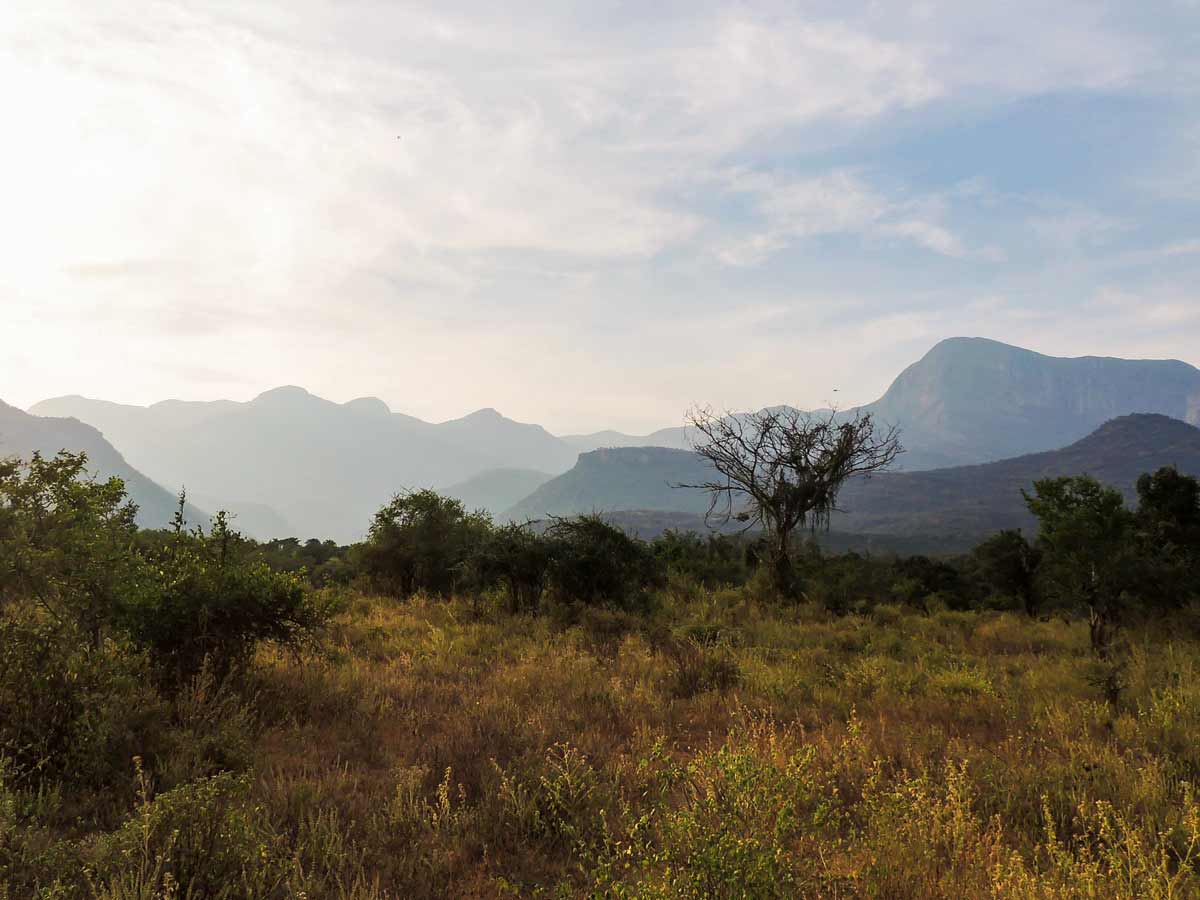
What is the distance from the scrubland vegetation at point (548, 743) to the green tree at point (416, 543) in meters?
6.83

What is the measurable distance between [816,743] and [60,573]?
8.56 m

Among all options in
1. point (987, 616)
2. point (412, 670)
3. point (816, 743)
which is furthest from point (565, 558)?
point (987, 616)

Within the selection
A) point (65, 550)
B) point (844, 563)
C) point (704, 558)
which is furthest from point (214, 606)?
point (844, 563)

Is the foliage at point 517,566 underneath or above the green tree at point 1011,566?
above

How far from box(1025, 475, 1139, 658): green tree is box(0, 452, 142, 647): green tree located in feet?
48.2

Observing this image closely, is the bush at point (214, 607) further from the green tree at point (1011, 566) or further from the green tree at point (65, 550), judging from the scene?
the green tree at point (1011, 566)

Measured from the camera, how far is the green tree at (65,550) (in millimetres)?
6602

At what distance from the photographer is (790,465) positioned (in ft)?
64.8

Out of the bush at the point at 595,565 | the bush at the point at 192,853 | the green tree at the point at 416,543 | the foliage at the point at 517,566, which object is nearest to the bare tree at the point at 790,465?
the bush at the point at 595,565

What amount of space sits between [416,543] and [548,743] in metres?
15.4

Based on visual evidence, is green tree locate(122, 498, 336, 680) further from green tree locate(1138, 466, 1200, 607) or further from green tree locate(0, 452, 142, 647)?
green tree locate(1138, 466, 1200, 607)

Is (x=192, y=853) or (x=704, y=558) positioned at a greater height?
(x=192, y=853)

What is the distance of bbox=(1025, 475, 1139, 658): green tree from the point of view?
11055 mm

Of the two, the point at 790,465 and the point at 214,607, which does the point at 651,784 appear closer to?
the point at 214,607
